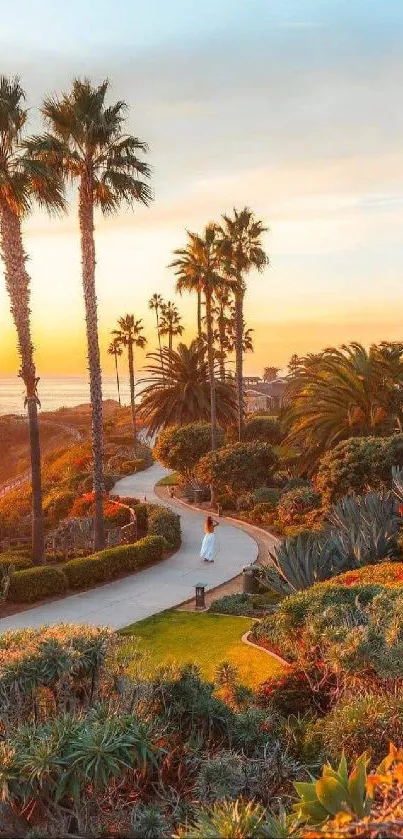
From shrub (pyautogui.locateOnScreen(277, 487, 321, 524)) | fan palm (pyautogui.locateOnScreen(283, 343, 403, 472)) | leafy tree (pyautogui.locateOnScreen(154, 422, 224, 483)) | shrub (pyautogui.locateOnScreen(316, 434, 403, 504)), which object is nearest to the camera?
shrub (pyautogui.locateOnScreen(316, 434, 403, 504))

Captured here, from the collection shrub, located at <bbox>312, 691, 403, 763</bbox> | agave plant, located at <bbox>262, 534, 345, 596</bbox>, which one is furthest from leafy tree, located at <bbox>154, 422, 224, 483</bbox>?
shrub, located at <bbox>312, 691, 403, 763</bbox>

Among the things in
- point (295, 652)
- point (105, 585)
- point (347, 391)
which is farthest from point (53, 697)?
point (347, 391)

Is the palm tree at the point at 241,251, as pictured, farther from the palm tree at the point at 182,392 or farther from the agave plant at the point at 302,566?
the agave plant at the point at 302,566

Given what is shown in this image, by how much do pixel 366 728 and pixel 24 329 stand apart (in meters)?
16.2

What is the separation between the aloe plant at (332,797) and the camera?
379 centimetres

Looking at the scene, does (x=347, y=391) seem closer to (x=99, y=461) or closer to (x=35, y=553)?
(x=99, y=461)

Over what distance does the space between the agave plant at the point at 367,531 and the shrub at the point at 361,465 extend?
333cm

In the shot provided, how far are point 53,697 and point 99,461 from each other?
50.6 ft

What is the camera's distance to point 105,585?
18.8 metres

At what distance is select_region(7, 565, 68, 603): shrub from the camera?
17.0 meters

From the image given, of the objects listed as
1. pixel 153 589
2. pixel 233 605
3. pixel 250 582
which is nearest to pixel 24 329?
pixel 153 589

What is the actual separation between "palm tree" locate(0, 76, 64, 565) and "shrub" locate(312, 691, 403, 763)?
14606 millimetres

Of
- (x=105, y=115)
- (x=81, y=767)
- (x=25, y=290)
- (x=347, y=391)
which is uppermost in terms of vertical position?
(x=105, y=115)

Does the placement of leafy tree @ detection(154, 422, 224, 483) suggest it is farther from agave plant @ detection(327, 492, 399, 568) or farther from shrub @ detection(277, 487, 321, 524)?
agave plant @ detection(327, 492, 399, 568)
